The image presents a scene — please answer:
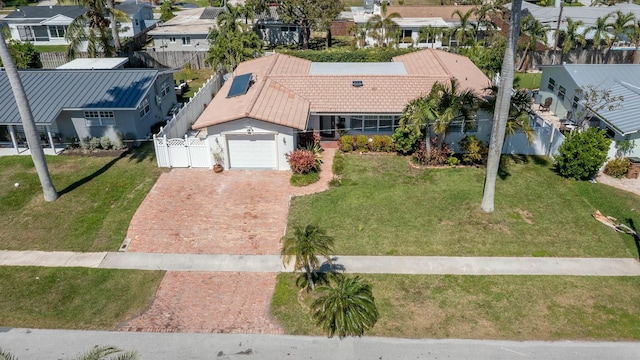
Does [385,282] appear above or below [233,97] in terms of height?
below

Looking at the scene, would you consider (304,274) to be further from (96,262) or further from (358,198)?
(96,262)

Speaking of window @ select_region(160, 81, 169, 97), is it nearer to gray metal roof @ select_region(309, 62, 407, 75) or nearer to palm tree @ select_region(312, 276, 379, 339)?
gray metal roof @ select_region(309, 62, 407, 75)

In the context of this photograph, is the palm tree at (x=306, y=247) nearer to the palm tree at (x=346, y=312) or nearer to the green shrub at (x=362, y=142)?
the palm tree at (x=346, y=312)

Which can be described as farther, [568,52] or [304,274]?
[568,52]

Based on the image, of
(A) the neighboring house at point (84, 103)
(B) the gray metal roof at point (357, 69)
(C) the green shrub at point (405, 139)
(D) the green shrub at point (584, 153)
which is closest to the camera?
(D) the green shrub at point (584, 153)

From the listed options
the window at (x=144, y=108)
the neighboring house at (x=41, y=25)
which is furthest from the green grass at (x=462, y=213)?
the neighboring house at (x=41, y=25)

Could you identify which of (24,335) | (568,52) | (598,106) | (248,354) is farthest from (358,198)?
(568,52)
